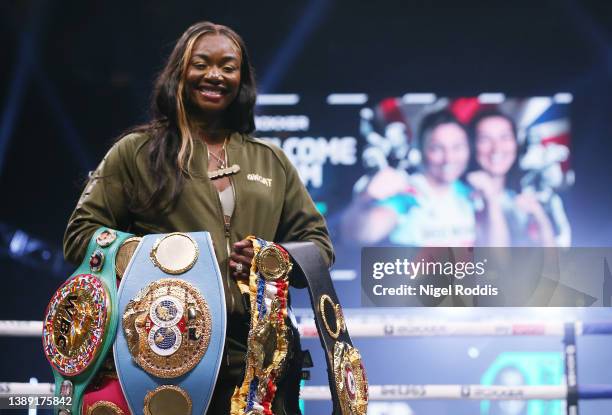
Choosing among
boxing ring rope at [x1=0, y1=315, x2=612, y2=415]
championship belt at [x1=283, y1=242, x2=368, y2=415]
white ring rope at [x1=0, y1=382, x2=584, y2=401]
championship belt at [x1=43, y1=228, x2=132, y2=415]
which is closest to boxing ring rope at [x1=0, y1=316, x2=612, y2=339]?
boxing ring rope at [x1=0, y1=315, x2=612, y2=415]

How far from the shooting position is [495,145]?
405 cm

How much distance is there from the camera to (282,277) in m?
1.61

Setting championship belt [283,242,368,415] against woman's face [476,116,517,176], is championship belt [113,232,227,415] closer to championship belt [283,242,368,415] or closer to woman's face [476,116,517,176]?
championship belt [283,242,368,415]

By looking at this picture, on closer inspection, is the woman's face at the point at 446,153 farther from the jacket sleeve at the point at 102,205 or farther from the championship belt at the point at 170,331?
the championship belt at the point at 170,331

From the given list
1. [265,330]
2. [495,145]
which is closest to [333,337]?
[265,330]

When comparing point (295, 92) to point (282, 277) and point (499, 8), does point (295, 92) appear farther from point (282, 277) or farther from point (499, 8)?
point (282, 277)

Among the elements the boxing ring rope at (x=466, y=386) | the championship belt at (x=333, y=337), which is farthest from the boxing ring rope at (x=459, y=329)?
the championship belt at (x=333, y=337)

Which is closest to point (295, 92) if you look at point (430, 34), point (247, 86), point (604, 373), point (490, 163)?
point (430, 34)

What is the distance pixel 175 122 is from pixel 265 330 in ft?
1.59

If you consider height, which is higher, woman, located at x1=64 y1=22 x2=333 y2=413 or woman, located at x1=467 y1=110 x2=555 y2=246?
woman, located at x1=467 y1=110 x2=555 y2=246

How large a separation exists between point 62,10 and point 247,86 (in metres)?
2.56

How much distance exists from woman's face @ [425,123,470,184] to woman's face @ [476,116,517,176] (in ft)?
0.22

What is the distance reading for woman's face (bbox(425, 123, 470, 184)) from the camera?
4035 mm

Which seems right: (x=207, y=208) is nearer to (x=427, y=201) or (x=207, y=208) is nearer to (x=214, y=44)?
(x=214, y=44)
